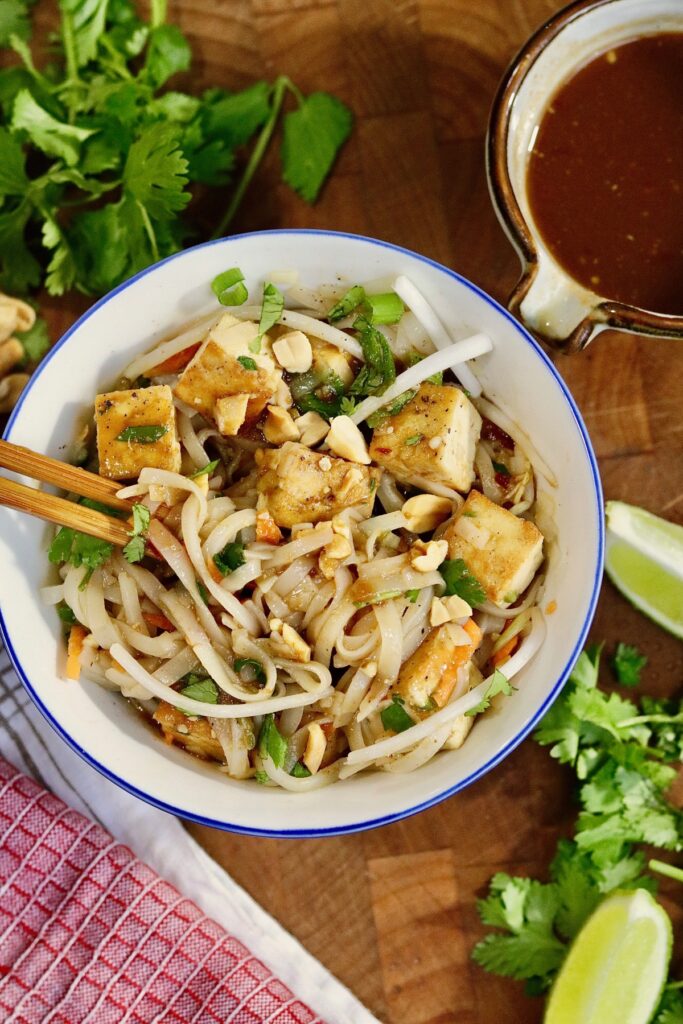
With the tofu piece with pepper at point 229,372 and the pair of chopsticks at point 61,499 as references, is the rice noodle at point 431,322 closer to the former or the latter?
the tofu piece with pepper at point 229,372

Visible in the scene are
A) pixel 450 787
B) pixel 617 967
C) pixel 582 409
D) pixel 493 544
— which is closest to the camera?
pixel 450 787

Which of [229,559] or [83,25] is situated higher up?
[83,25]

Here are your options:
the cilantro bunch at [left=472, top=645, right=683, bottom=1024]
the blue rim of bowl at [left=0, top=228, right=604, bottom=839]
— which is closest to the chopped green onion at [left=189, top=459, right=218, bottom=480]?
the blue rim of bowl at [left=0, top=228, right=604, bottom=839]

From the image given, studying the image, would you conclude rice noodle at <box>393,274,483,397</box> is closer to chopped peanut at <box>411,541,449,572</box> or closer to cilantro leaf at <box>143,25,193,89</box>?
chopped peanut at <box>411,541,449,572</box>

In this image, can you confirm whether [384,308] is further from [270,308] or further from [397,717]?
[397,717]

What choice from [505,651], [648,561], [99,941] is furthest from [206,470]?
[99,941]

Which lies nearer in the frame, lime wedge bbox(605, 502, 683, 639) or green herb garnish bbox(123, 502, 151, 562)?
green herb garnish bbox(123, 502, 151, 562)

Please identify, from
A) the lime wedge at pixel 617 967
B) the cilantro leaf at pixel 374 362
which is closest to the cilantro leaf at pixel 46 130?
the cilantro leaf at pixel 374 362
